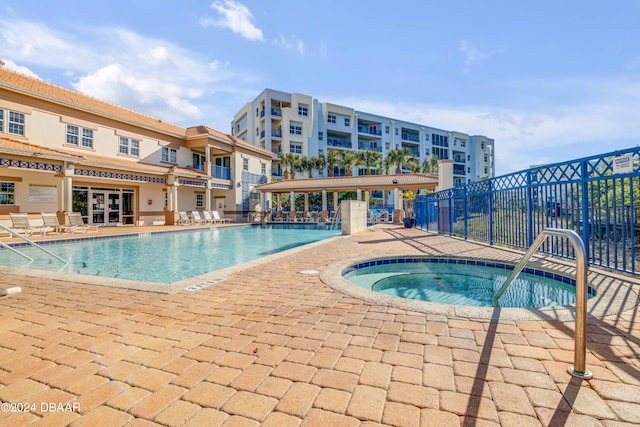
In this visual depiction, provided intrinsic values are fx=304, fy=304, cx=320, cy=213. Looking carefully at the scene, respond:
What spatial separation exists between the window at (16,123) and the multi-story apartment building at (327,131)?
82.0 ft

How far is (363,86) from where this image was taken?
1881 cm

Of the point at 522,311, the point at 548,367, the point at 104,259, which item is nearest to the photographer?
the point at 548,367

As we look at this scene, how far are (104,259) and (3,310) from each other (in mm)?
5499

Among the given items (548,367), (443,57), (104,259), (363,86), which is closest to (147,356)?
(548,367)

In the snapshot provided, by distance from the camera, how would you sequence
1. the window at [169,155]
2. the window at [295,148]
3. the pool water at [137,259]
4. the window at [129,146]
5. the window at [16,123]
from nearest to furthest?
the pool water at [137,259], the window at [16,123], the window at [129,146], the window at [169,155], the window at [295,148]

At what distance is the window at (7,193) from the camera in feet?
46.8

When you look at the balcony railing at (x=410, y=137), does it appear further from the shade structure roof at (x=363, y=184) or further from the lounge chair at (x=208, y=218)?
the lounge chair at (x=208, y=218)

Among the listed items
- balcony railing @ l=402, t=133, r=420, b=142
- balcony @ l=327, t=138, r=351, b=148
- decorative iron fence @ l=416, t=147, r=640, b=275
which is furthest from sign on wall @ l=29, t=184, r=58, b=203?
balcony railing @ l=402, t=133, r=420, b=142

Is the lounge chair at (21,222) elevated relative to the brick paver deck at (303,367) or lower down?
elevated

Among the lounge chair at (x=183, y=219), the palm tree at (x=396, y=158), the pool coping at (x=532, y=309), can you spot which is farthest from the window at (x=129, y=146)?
the palm tree at (x=396, y=158)

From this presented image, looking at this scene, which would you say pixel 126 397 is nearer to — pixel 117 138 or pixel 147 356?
pixel 147 356

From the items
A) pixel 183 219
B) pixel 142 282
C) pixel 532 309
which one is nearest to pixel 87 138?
pixel 183 219

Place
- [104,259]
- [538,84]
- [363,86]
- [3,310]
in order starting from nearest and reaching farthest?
[3,310] → [104,259] → [538,84] → [363,86]

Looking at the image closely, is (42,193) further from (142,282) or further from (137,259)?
(142,282)
